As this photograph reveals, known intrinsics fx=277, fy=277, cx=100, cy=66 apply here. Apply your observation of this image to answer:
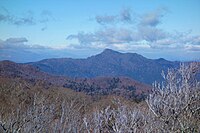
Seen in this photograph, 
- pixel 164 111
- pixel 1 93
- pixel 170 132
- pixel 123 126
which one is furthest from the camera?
pixel 1 93

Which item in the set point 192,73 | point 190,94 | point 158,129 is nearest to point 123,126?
point 158,129

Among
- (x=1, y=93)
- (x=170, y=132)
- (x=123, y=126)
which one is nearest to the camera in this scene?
(x=123, y=126)

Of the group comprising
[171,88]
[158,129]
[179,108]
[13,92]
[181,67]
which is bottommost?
[13,92]

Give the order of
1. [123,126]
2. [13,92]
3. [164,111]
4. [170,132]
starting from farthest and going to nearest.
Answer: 1. [13,92]
2. [164,111]
3. [170,132]
4. [123,126]

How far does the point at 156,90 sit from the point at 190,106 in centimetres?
175

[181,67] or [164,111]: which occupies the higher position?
[181,67]

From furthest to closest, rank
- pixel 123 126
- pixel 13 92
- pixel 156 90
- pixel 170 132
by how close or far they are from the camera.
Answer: pixel 13 92, pixel 156 90, pixel 170 132, pixel 123 126

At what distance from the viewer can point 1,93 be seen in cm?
6306

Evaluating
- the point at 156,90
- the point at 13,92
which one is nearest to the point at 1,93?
the point at 13,92

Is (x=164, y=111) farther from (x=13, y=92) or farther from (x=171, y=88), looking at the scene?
(x=13, y=92)

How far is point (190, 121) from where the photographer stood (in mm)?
12352

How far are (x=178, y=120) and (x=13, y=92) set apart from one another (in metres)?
62.8

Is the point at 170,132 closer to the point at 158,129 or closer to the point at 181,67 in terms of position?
the point at 158,129

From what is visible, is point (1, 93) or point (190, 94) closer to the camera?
point (190, 94)
